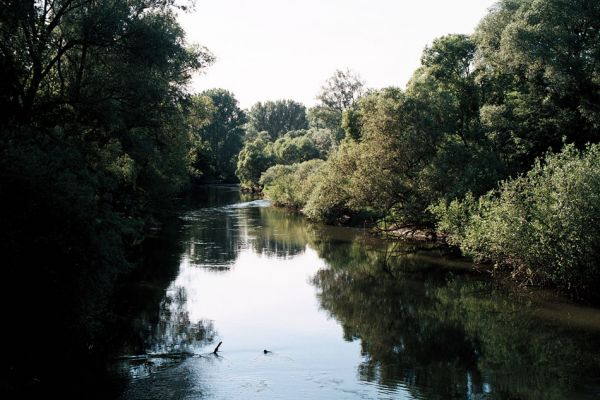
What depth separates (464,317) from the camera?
21844 millimetres

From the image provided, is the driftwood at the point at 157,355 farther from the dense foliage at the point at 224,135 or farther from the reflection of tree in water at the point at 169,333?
the dense foliage at the point at 224,135

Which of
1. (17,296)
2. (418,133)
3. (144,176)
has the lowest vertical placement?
(17,296)

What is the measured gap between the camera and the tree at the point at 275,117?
152m

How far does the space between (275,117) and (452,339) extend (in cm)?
13701

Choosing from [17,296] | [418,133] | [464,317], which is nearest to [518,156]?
[418,133]

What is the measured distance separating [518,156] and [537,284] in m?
15.0

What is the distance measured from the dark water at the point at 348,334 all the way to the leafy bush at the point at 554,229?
1409 millimetres

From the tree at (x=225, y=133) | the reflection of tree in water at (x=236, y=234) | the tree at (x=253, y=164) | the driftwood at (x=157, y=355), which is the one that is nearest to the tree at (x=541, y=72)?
the reflection of tree in water at (x=236, y=234)

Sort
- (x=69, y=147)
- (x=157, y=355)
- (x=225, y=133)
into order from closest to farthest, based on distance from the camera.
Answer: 1. (x=69, y=147)
2. (x=157, y=355)
3. (x=225, y=133)

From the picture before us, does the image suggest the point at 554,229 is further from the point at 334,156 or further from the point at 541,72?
the point at 334,156

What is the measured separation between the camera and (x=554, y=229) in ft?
76.7

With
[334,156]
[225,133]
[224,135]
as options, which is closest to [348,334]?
[334,156]

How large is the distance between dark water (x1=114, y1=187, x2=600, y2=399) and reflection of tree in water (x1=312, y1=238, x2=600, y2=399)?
58 millimetres

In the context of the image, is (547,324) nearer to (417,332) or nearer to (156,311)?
(417,332)
